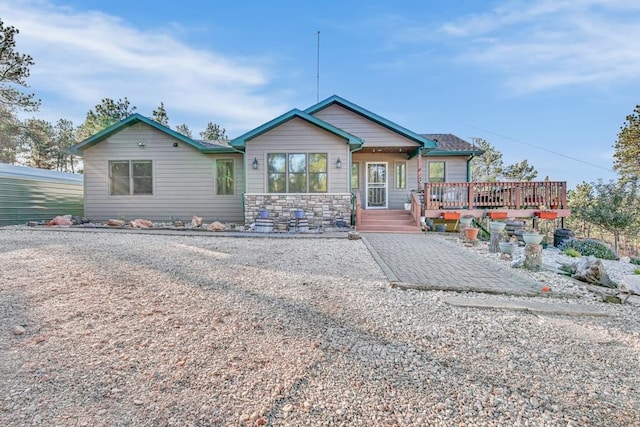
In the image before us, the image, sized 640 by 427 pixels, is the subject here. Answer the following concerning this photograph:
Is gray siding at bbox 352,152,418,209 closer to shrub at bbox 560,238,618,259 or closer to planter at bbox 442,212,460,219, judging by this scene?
planter at bbox 442,212,460,219

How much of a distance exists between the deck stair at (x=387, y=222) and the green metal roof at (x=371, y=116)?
2.77 metres

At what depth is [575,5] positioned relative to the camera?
9.84 meters

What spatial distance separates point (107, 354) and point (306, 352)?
1.58 metres

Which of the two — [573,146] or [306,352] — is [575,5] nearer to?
[306,352]

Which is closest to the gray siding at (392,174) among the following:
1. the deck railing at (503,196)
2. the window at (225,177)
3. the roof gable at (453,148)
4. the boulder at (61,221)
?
the roof gable at (453,148)

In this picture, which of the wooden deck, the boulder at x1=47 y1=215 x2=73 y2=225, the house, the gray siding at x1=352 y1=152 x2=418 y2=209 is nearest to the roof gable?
the house

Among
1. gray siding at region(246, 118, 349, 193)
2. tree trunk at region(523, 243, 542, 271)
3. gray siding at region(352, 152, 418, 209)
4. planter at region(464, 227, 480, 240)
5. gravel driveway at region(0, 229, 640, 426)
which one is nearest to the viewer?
gravel driveway at region(0, 229, 640, 426)

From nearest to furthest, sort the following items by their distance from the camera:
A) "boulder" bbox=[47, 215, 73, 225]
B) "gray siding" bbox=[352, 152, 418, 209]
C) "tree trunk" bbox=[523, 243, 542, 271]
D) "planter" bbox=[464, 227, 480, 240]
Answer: "tree trunk" bbox=[523, 243, 542, 271] → "planter" bbox=[464, 227, 480, 240] → "boulder" bbox=[47, 215, 73, 225] → "gray siding" bbox=[352, 152, 418, 209]

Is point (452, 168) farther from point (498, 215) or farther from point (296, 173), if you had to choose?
point (296, 173)

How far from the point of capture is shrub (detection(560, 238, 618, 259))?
8711mm

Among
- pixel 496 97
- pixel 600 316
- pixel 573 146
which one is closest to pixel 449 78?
pixel 496 97

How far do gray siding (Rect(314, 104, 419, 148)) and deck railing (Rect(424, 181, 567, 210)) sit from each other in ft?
7.30

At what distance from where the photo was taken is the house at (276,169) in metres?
11.0

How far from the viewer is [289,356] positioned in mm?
2477
